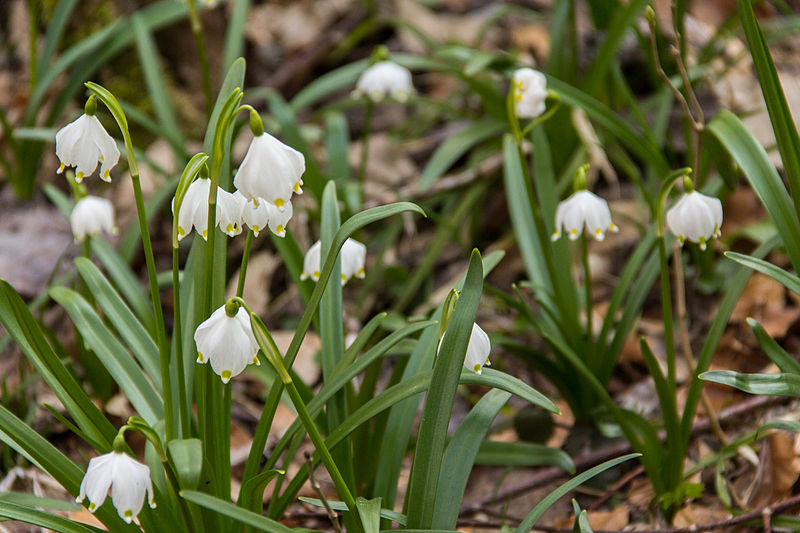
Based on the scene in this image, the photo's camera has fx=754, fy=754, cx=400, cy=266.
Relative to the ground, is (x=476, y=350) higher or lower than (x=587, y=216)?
lower

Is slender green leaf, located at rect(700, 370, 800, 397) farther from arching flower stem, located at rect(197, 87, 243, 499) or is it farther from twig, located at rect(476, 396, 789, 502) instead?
arching flower stem, located at rect(197, 87, 243, 499)

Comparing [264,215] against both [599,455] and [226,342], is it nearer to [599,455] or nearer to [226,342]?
[226,342]

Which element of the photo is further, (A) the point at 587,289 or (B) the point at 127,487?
(A) the point at 587,289

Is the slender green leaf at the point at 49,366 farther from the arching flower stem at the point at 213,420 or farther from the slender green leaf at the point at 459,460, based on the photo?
the slender green leaf at the point at 459,460

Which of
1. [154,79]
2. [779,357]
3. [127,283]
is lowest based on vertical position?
[779,357]

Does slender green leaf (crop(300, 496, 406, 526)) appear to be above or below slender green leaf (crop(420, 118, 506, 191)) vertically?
below

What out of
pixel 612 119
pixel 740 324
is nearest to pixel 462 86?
pixel 612 119

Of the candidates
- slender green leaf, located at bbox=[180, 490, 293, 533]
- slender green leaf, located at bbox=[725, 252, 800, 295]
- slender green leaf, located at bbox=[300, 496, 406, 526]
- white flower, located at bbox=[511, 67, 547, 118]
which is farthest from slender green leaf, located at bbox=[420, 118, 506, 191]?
slender green leaf, located at bbox=[180, 490, 293, 533]

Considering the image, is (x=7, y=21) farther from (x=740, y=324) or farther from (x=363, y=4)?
(x=740, y=324)

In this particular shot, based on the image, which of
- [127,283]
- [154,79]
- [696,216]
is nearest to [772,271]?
[696,216]
